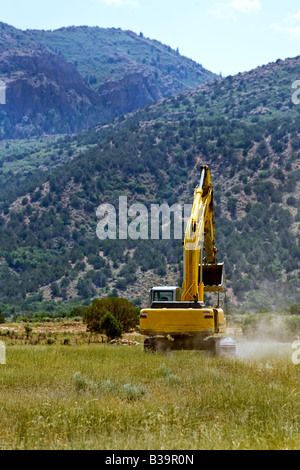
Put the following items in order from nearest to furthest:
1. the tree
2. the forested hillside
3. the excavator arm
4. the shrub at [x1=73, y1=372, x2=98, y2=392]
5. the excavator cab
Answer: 1. the shrub at [x1=73, y1=372, x2=98, y2=392]
2. the excavator arm
3. the excavator cab
4. the tree
5. the forested hillside

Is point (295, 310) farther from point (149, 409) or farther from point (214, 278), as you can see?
point (149, 409)

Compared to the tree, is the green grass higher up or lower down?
higher up

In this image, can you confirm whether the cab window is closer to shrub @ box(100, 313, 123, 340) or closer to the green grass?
the green grass

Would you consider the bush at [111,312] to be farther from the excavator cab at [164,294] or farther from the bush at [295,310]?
the bush at [295,310]

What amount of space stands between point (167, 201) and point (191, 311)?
323 feet

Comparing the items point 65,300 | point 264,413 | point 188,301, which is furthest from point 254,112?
point 264,413

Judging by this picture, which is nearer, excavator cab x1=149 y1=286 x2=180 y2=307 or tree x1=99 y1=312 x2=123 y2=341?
excavator cab x1=149 y1=286 x2=180 y2=307

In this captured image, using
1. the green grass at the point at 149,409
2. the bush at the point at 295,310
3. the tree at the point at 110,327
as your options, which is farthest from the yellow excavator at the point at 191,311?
the bush at the point at 295,310

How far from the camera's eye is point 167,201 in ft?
383

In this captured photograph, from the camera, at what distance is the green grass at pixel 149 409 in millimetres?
7730

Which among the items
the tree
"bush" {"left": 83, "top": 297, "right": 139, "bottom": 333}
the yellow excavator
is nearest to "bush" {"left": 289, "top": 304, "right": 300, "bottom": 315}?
"bush" {"left": 83, "top": 297, "right": 139, "bottom": 333}

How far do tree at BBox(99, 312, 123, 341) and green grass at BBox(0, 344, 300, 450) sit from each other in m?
19.7

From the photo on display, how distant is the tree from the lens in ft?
114

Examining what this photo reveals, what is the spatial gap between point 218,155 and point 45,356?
353 ft
